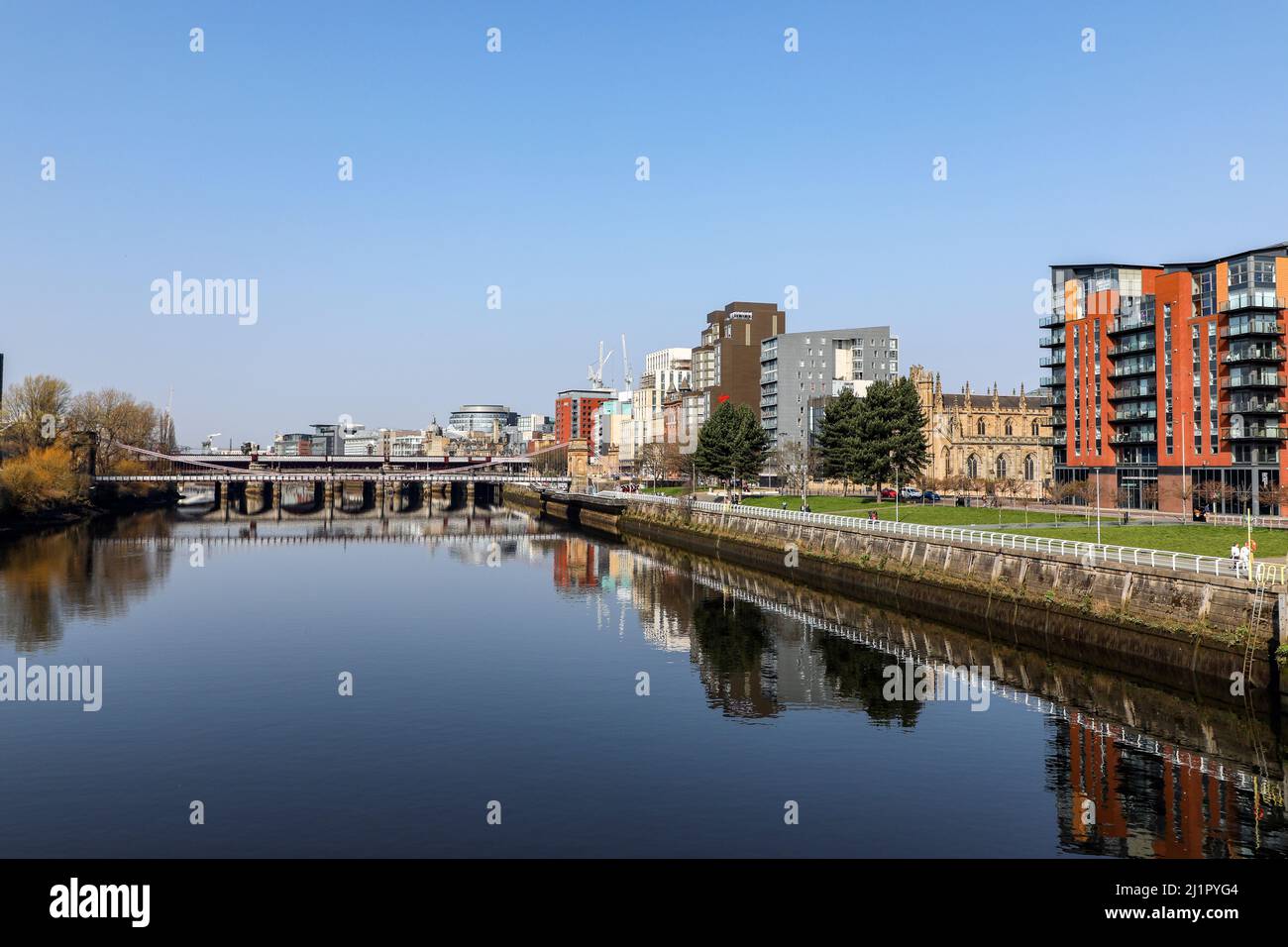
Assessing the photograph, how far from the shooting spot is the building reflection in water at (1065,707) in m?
27.2

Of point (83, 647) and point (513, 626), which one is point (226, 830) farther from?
point (513, 626)

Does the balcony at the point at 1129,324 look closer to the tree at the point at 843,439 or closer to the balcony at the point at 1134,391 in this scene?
the balcony at the point at 1134,391

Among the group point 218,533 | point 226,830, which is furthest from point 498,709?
point 218,533

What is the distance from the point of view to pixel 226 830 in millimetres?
26406

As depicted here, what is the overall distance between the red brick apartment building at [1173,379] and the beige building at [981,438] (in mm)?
56373

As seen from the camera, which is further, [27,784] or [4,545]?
[4,545]

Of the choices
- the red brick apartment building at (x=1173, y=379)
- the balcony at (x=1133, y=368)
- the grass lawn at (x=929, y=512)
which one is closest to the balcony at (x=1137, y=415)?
the red brick apartment building at (x=1173, y=379)

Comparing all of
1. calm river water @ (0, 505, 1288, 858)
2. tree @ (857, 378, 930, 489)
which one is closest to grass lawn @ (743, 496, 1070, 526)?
tree @ (857, 378, 930, 489)

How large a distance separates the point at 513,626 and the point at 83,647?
22596 millimetres

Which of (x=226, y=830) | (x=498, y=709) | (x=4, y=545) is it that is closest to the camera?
(x=226, y=830)

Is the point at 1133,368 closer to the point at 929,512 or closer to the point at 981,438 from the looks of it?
the point at 929,512

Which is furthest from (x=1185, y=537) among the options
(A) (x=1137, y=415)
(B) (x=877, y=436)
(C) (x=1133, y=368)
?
(B) (x=877, y=436)

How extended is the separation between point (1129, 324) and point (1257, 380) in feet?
55.3

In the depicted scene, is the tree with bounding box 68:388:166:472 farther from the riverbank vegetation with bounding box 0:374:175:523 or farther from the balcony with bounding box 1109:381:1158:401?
the balcony with bounding box 1109:381:1158:401
